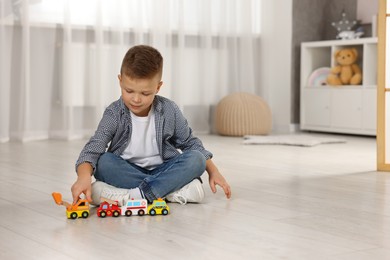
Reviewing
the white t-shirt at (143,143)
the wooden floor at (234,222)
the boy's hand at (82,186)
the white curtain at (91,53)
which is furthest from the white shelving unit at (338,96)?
the boy's hand at (82,186)

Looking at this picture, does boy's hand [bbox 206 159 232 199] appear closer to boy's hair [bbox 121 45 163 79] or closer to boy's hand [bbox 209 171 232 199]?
boy's hand [bbox 209 171 232 199]

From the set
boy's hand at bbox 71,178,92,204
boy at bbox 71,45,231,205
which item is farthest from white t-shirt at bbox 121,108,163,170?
boy's hand at bbox 71,178,92,204

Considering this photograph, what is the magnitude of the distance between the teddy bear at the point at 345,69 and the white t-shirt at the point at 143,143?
9.83ft

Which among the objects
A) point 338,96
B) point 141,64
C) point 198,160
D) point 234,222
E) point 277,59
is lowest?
point 234,222

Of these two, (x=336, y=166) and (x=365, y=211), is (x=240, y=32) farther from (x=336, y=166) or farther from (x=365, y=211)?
(x=365, y=211)

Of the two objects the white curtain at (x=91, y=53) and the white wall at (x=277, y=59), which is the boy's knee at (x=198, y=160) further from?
Answer: the white wall at (x=277, y=59)

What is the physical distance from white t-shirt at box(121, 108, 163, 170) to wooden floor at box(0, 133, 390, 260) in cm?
19

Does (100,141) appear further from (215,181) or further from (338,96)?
(338,96)

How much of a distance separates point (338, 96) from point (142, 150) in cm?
304

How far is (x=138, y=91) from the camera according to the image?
199cm

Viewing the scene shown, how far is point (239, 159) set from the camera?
133 inches

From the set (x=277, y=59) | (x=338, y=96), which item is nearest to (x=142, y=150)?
(x=338, y=96)

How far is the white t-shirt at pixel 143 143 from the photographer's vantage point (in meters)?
2.13

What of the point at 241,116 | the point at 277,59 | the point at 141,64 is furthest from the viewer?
the point at 277,59
